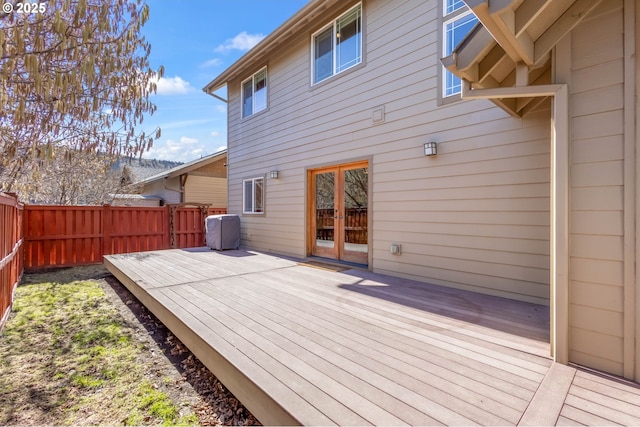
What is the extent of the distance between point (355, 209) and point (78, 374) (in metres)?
4.16

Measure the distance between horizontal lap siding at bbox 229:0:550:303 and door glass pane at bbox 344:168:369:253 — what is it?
0.26 meters

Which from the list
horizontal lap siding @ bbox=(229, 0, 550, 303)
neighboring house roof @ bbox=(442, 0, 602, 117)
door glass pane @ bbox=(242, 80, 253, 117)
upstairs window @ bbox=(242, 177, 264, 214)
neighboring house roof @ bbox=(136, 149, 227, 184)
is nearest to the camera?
neighboring house roof @ bbox=(442, 0, 602, 117)

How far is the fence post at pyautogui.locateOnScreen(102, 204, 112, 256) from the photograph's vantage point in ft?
23.8

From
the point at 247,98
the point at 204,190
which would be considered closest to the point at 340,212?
the point at 247,98

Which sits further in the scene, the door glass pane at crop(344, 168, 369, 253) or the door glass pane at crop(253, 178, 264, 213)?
the door glass pane at crop(253, 178, 264, 213)

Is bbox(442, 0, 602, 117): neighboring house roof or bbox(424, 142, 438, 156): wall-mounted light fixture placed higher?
bbox(442, 0, 602, 117): neighboring house roof

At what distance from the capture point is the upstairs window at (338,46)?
532cm

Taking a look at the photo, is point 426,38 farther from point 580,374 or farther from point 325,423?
point 325,423

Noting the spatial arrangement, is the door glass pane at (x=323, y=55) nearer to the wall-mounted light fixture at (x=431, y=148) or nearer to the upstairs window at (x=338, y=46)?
the upstairs window at (x=338, y=46)

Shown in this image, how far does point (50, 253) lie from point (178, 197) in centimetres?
708

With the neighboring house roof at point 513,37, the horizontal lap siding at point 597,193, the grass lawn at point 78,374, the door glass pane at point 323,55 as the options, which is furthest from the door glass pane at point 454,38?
the grass lawn at point 78,374

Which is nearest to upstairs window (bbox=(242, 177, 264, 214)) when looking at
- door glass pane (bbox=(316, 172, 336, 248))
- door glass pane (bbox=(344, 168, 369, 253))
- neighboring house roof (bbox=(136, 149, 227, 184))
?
door glass pane (bbox=(316, 172, 336, 248))

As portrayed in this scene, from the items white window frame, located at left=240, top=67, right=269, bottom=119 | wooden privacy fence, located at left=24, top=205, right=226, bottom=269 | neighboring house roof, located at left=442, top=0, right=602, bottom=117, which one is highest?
white window frame, located at left=240, top=67, right=269, bottom=119

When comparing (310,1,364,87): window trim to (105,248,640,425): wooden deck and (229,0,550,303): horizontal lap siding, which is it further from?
(105,248,640,425): wooden deck
